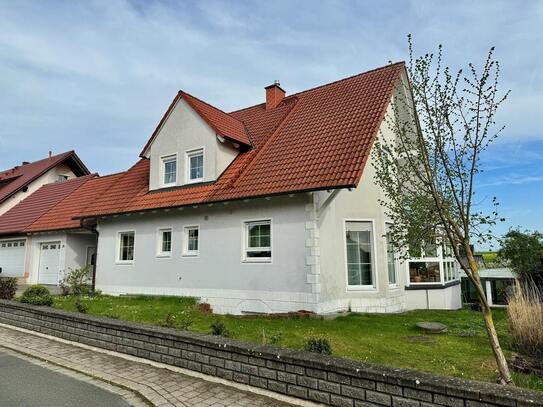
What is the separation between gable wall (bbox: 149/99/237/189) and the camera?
1387cm

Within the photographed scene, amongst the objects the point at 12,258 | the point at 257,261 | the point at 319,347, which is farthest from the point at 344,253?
the point at 12,258

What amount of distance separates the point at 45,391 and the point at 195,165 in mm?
10051

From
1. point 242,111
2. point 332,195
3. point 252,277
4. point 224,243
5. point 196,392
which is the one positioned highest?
point 242,111

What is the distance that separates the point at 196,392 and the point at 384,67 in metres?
Answer: 14.1

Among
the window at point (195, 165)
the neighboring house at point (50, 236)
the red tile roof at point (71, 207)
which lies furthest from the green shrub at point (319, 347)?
the red tile roof at point (71, 207)

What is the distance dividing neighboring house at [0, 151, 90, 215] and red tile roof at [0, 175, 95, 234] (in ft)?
2.74

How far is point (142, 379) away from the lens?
19.3ft

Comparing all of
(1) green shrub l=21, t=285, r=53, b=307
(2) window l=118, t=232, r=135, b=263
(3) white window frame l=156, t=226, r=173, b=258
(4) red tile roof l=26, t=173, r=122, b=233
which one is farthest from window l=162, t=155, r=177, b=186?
(1) green shrub l=21, t=285, r=53, b=307

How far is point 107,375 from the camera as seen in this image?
615 cm

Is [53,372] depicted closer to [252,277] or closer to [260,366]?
[260,366]

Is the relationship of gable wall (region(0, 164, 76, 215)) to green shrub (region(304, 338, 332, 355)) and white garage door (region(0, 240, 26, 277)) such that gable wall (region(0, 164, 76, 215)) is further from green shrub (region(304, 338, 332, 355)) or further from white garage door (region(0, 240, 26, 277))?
green shrub (region(304, 338, 332, 355))

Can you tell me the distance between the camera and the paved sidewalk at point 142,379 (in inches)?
198

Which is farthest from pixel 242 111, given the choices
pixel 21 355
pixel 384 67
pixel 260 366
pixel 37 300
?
pixel 260 366

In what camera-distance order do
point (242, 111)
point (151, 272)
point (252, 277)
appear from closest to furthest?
point (252, 277) < point (151, 272) < point (242, 111)
